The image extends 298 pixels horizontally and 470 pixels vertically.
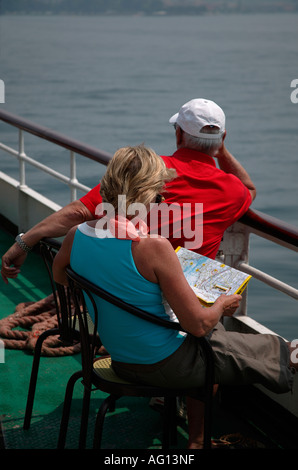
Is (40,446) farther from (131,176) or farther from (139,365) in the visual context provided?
(131,176)

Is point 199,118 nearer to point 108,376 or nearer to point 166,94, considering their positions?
point 108,376

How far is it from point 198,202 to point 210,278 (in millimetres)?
316

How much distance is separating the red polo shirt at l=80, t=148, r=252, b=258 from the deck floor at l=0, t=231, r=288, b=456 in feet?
2.02

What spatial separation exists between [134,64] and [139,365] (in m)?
46.2

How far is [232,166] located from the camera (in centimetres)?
242

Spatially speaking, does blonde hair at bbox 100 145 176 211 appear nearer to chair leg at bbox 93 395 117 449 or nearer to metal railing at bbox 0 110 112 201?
chair leg at bbox 93 395 117 449

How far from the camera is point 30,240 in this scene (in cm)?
228

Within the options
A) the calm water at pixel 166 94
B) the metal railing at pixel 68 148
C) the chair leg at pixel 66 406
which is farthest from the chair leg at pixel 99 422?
the calm water at pixel 166 94

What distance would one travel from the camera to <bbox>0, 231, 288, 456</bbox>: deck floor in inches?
90.3

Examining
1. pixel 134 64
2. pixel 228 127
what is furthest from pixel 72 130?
pixel 134 64

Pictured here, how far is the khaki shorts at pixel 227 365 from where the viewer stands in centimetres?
187

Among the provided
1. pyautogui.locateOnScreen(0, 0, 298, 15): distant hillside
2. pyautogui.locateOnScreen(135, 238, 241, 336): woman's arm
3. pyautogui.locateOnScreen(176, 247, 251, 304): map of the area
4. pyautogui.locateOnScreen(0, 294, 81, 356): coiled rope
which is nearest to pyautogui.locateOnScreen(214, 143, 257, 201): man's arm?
pyautogui.locateOnScreen(176, 247, 251, 304): map of the area

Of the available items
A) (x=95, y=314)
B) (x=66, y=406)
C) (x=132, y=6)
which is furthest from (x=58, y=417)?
(x=132, y=6)

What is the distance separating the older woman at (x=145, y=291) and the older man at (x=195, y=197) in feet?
1.09
